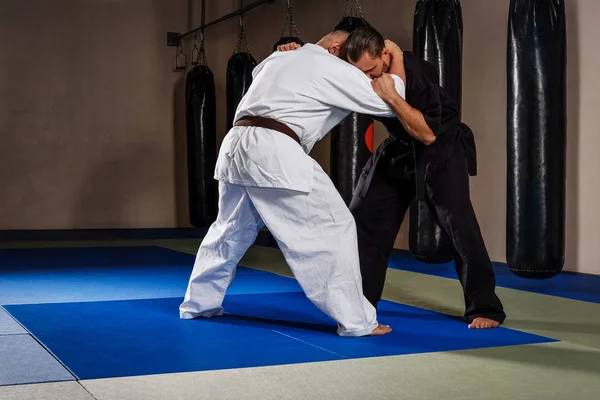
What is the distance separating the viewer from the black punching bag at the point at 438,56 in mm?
5793

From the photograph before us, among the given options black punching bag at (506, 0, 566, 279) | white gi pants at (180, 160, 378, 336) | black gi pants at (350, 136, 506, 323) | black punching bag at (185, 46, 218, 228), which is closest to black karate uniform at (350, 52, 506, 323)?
black gi pants at (350, 136, 506, 323)

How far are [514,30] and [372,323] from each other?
99.1 inches

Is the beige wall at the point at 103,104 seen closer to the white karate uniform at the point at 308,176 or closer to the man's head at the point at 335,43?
the man's head at the point at 335,43

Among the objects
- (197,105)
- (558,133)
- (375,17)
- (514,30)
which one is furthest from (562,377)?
(197,105)

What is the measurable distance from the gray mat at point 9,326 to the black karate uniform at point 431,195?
5.21ft

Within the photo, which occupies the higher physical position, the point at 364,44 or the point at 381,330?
the point at 364,44

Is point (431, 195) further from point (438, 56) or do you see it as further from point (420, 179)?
point (438, 56)

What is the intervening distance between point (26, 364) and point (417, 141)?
1949 millimetres

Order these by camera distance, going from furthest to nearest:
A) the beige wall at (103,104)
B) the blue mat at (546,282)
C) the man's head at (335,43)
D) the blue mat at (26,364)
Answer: the beige wall at (103,104), the blue mat at (546,282), the man's head at (335,43), the blue mat at (26,364)

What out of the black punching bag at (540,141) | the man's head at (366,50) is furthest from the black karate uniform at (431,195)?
the black punching bag at (540,141)

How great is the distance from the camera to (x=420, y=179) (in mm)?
3910

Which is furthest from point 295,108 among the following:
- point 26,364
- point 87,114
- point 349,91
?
point 87,114

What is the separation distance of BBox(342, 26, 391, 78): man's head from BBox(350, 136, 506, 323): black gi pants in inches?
19.6

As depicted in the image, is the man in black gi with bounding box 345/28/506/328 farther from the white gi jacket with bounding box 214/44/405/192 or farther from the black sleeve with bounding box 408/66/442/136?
the white gi jacket with bounding box 214/44/405/192
